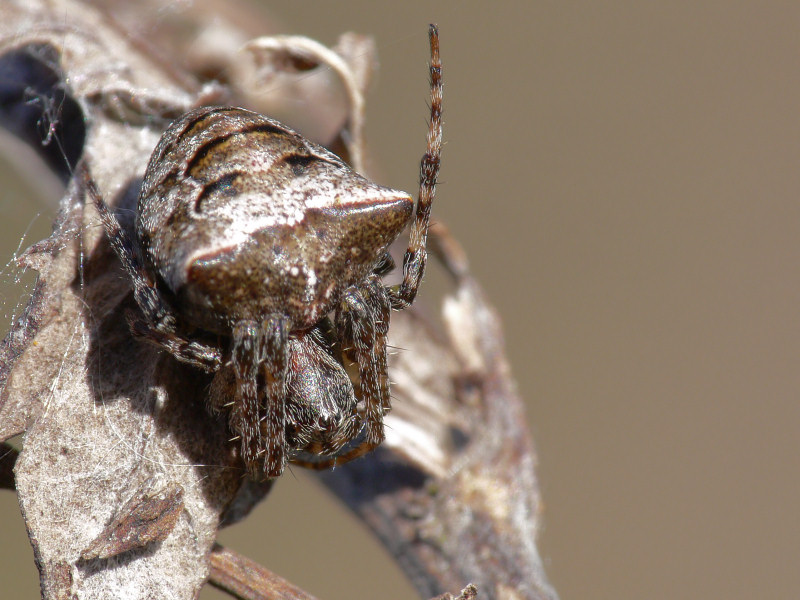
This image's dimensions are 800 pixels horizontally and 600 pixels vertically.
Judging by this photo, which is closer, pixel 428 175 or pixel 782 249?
pixel 428 175

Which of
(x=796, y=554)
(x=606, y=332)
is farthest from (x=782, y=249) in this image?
(x=796, y=554)

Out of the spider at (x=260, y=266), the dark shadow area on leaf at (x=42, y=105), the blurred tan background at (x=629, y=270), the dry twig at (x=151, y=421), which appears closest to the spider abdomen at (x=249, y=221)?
the spider at (x=260, y=266)

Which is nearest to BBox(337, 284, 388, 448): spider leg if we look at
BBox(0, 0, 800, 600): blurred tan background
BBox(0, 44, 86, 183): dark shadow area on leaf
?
BBox(0, 44, 86, 183): dark shadow area on leaf

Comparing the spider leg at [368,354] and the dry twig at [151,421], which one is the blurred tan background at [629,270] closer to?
the dry twig at [151,421]

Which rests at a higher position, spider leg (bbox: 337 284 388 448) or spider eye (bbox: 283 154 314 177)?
spider eye (bbox: 283 154 314 177)

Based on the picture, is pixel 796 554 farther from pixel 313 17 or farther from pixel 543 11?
pixel 313 17

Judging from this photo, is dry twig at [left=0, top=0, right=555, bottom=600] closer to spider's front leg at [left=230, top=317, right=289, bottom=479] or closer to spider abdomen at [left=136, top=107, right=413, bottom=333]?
spider's front leg at [left=230, top=317, right=289, bottom=479]
